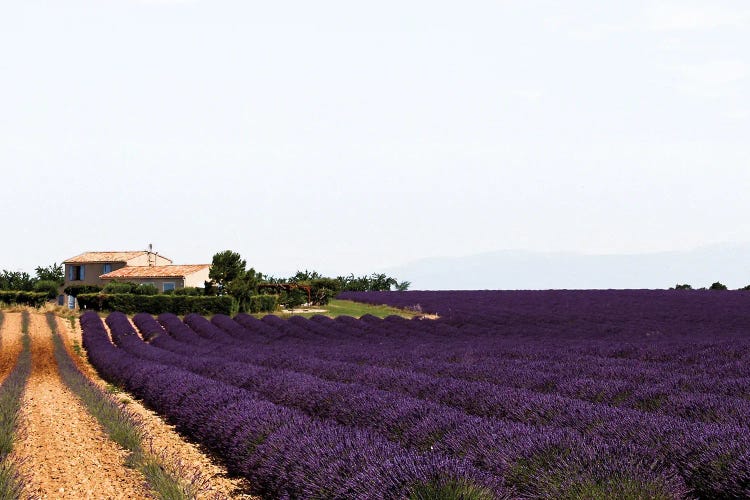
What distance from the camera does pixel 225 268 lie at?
130 feet

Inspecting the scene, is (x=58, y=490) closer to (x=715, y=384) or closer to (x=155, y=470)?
(x=155, y=470)

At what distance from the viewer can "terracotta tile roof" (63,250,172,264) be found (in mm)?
54219

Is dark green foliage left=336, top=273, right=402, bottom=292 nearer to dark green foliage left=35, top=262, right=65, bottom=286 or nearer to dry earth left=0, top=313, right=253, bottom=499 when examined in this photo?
dark green foliage left=35, top=262, right=65, bottom=286

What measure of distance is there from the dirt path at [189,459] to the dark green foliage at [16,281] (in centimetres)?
5065

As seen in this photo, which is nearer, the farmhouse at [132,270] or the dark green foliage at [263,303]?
the dark green foliage at [263,303]

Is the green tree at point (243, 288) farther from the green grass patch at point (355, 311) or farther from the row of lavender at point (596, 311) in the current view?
the row of lavender at point (596, 311)

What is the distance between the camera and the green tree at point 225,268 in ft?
130

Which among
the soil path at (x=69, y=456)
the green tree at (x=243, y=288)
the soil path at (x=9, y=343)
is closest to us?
the soil path at (x=69, y=456)

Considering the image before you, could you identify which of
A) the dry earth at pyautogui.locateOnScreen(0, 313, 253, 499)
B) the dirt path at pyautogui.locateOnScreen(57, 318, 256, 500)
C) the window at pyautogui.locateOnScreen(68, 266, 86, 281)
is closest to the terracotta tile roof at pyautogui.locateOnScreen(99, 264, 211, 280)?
the window at pyautogui.locateOnScreen(68, 266, 86, 281)

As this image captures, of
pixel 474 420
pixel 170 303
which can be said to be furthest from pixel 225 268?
pixel 474 420

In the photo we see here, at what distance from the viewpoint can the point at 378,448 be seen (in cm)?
525

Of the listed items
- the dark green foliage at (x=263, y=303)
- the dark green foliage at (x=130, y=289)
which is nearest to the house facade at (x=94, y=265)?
the dark green foliage at (x=130, y=289)

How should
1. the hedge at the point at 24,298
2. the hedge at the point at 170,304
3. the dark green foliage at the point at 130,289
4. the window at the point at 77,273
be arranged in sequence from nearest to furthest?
the hedge at the point at 170,304, the dark green foliage at the point at 130,289, the hedge at the point at 24,298, the window at the point at 77,273

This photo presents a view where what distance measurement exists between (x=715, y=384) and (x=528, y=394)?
2498 millimetres
